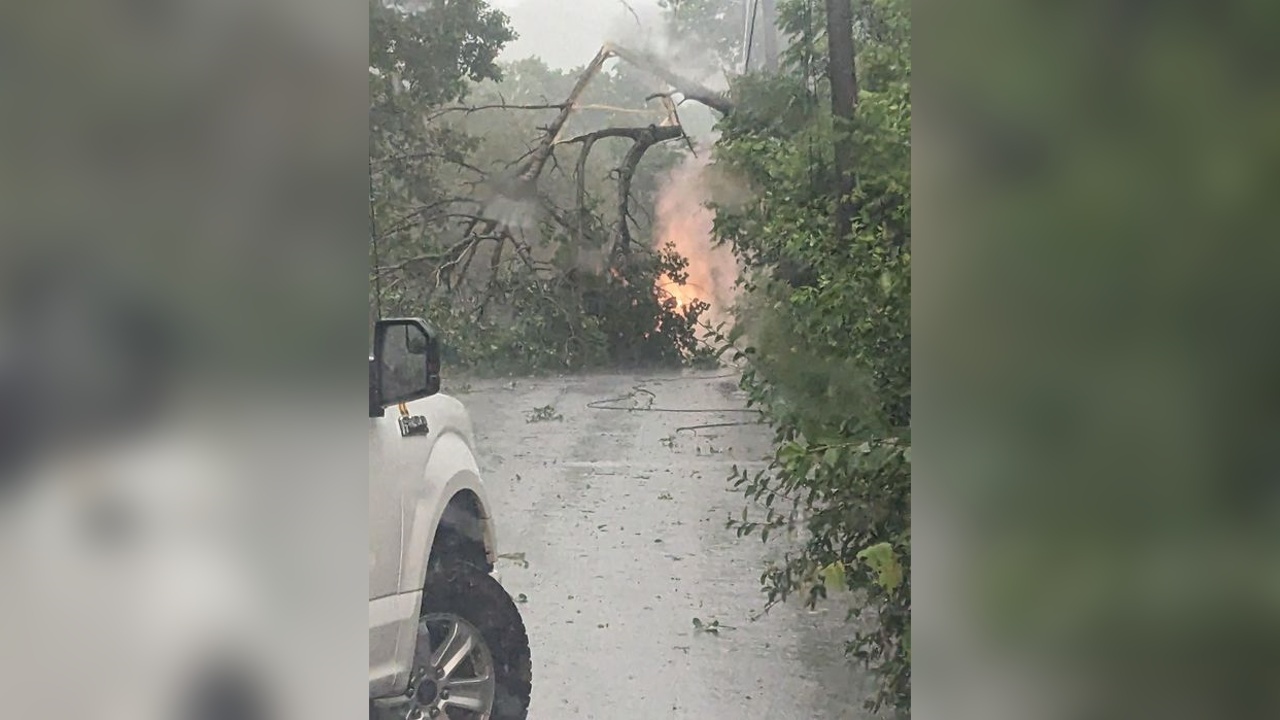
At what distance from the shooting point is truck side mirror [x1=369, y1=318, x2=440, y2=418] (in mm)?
1578

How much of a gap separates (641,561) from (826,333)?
0.46 meters

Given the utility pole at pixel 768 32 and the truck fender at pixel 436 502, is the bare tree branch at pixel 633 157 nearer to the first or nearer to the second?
the utility pole at pixel 768 32

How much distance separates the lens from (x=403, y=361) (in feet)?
5.20

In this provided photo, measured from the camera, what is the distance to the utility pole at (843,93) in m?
1.48

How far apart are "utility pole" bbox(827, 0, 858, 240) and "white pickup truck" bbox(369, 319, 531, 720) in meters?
0.67

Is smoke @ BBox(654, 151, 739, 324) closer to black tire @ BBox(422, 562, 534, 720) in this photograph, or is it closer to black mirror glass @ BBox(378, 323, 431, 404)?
black mirror glass @ BBox(378, 323, 431, 404)

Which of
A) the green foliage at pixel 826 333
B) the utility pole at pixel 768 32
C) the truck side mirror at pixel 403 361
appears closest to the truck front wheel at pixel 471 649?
the truck side mirror at pixel 403 361

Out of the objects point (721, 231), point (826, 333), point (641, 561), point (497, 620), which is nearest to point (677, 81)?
point (721, 231)

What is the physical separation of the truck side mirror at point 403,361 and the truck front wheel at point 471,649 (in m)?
0.29

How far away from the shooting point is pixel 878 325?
4.88 feet

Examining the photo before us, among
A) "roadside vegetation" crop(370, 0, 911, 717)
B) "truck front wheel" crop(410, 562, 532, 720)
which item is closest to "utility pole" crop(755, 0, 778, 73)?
"roadside vegetation" crop(370, 0, 911, 717)

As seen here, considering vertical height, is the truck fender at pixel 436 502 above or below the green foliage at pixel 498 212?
below
